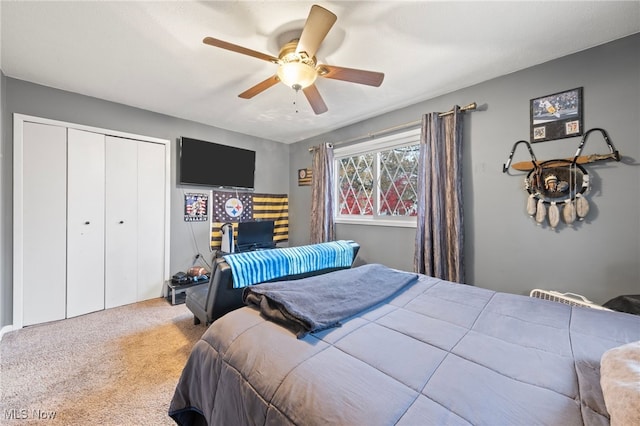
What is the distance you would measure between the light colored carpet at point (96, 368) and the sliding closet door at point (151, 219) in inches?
20.4

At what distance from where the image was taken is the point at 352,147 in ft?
11.3

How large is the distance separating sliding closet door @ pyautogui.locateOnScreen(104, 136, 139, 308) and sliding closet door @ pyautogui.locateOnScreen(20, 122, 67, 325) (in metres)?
0.36

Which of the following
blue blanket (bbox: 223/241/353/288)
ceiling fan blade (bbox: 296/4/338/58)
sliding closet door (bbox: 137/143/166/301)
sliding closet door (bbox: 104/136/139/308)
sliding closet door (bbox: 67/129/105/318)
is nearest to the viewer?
ceiling fan blade (bbox: 296/4/338/58)

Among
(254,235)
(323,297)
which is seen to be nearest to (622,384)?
(323,297)

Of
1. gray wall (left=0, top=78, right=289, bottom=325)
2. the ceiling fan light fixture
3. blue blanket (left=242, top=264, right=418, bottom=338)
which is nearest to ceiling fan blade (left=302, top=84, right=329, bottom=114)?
the ceiling fan light fixture

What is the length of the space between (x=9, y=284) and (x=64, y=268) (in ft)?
1.23

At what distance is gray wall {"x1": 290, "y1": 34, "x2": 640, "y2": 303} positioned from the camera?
1.68m

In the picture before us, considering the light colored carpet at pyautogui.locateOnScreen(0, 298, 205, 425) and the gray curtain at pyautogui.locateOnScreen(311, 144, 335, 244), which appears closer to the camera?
the light colored carpet at pyautogui.locateOnScreen(0, 298, 205, 425)

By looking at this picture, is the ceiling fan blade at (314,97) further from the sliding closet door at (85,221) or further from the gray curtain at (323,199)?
the sliding closet door at (85,221)

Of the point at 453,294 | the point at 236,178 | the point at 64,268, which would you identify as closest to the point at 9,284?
the point at 64,268

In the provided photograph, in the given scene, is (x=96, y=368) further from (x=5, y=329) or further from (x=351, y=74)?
(x=351, y=74)

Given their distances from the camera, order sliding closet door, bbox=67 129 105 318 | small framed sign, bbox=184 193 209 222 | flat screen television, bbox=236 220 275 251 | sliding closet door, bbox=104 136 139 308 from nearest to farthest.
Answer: sliding closet door, bbox=67 129 105 318 < sliding closet door, bbox=104 136 139 308 < small framed sign, bbox=184 193 209 222 < flat screen television, bbox=236 220 275 251

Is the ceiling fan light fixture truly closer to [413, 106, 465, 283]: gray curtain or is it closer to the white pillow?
[413, 106, 465, 283]: gray curtain

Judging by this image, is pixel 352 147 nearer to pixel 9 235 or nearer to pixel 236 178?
pixel 236 178
